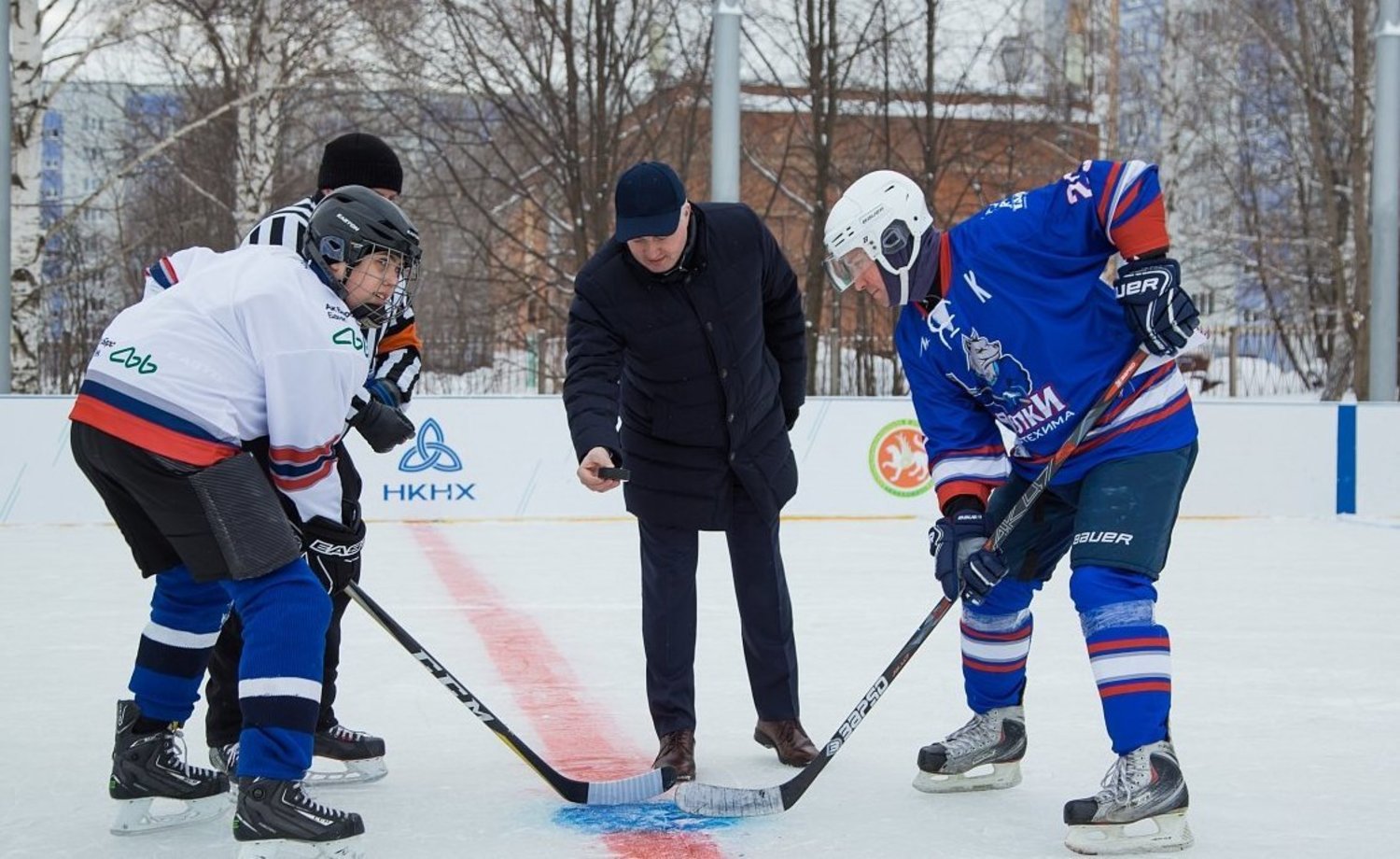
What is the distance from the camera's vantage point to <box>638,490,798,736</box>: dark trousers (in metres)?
3.21

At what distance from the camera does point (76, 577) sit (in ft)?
19.3

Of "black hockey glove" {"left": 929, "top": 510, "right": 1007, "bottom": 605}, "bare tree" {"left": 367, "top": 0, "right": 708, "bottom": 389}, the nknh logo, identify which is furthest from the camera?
"bare tree" {"left": 367, "top": 0, "right": 708, "bottom": 389}

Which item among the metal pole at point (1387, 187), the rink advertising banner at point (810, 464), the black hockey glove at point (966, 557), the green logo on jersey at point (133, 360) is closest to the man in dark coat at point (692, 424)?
the black hockey glove at point (966, 557)

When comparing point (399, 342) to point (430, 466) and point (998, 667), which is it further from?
point (430, 466)

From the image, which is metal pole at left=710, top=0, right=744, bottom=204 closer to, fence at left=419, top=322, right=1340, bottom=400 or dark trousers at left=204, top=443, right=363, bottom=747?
fence at left=419, top=322, right=1340, bottom=400

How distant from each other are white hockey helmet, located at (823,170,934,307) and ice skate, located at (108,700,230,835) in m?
1.45

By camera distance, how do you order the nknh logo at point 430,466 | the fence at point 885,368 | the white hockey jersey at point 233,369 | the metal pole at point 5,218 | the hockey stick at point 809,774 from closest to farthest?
1. the white hockey jersey at point 233,369
2. the hockey stick at point 809,774
3. the nknh logo at point 430,466
4. the metal pole at point 5,218
5. the fence at point 885,368

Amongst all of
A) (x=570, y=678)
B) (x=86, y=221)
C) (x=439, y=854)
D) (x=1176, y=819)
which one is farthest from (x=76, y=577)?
(x=86, y=221)

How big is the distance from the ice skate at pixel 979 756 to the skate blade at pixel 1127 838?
0.40 metres

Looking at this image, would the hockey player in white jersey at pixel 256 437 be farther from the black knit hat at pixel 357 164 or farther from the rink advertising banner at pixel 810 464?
the rink advertising banner at pixel 810 464

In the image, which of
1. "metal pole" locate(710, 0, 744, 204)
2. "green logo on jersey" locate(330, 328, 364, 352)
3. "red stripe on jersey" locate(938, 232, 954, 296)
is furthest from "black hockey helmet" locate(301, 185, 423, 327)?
"metal pole" locate(710, 0, 744, 204)

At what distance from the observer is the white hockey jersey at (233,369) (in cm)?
240

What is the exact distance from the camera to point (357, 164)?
3.30 m

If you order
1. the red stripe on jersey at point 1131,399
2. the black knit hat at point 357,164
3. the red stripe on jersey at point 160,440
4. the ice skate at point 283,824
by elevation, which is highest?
the black knit hat at point 357,164
